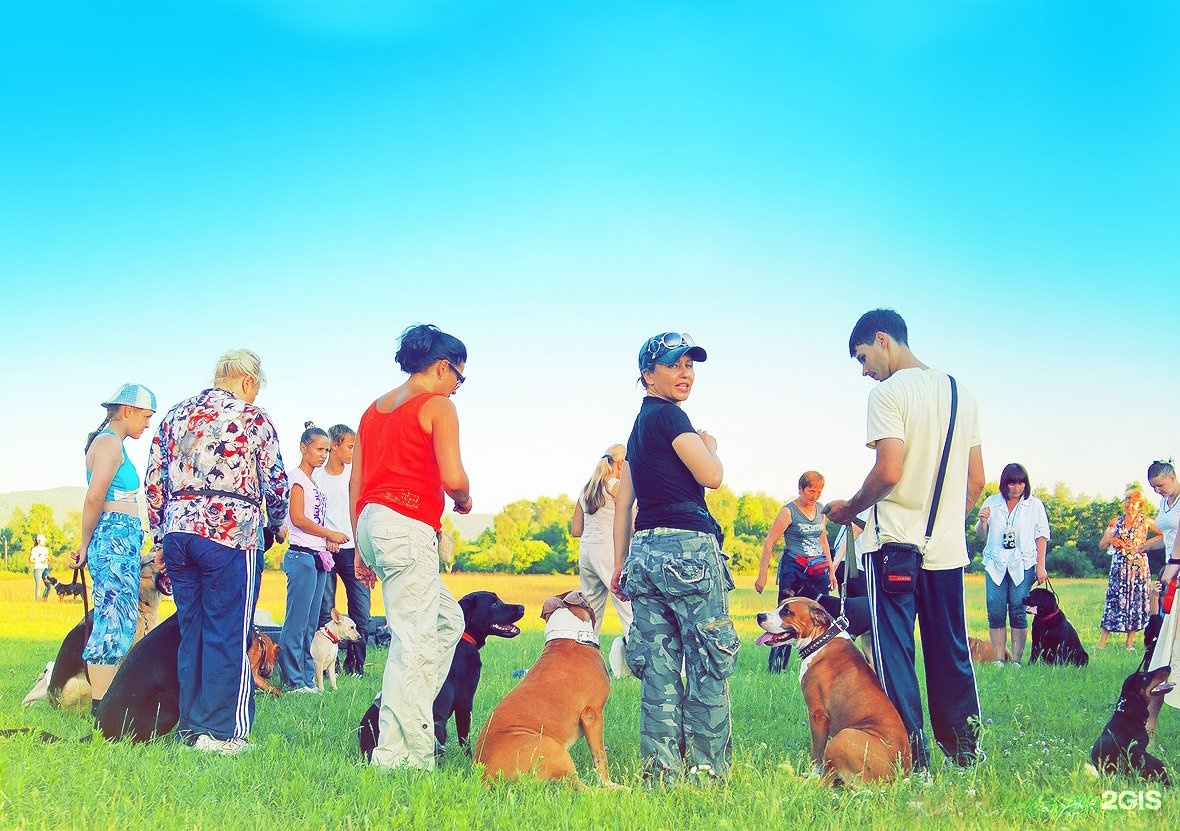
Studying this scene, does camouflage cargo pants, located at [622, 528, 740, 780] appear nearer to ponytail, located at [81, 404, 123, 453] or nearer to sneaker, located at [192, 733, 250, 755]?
sneaker, located at [192, 733, 250, 755]

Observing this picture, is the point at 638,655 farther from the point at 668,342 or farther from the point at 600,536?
the point at 600,536

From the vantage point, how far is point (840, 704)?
459 cm

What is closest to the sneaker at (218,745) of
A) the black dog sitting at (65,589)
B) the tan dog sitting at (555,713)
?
the tan dog sitting at (555,713)

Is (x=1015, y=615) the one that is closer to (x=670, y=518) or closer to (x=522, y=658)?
(x=522, y=658)

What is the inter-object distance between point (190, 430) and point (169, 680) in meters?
1.54

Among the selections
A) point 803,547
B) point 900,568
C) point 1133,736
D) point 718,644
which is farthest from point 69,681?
point 1133,736

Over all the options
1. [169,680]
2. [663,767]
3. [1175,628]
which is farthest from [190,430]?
[1175,628]

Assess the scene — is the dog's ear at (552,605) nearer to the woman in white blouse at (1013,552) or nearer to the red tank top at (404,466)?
the red tank top at (404,466)

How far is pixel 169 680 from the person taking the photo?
541 cm

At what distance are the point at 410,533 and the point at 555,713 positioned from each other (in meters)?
1.16

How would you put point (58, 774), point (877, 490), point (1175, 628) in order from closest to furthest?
Answer: point (58, 774) → point (877, 490) → point (1175, 628)

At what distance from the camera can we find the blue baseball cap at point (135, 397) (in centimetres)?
645

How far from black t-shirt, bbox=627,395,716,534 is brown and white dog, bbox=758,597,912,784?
3.33 ft

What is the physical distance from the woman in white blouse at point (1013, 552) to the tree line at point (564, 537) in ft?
59.4
